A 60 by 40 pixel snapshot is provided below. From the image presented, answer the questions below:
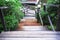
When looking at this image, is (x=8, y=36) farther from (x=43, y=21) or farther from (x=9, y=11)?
(x=43, y=21)

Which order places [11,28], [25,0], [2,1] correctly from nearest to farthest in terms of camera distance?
[2,1]
[11,28]
[25,0]

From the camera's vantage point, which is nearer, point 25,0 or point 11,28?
point 11,28

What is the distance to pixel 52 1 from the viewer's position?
20.3ft

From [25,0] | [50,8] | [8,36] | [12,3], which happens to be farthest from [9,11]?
[25,0]

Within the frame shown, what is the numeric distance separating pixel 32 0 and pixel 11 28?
48.5ft

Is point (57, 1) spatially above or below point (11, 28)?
above

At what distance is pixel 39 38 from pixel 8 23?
2052 millimetres

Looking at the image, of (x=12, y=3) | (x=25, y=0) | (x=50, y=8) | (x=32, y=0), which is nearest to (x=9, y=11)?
(x=12, y=3)

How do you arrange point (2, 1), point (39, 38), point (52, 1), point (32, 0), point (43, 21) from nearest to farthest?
1. point (39, 38)
2. point (2, 1)
3. point (52, 1)
4. point (43, 21)
5. point (32, 0)

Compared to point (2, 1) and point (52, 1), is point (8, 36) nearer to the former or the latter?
point (2, 1)

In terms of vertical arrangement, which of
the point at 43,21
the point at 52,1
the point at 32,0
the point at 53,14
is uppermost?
the point at 52,1

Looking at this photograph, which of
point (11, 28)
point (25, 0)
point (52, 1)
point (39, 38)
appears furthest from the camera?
point (25, 0)

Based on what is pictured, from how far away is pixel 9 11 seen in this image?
5848mm

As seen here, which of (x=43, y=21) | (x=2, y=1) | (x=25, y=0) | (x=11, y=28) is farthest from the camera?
(x=25, y=0)
